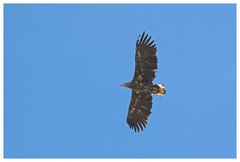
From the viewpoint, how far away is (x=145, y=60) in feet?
58.1

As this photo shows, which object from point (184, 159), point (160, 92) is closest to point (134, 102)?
point (160, 92)

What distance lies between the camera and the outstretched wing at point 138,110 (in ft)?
62.6

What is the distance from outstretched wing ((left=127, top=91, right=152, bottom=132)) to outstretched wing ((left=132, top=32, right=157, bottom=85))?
1146 mm

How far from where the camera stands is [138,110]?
19.4m

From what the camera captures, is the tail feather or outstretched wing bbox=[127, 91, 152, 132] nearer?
the tail feather

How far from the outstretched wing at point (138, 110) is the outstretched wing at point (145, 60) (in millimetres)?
1146

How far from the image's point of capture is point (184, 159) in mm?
14891

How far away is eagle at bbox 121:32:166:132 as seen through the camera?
17.6 m

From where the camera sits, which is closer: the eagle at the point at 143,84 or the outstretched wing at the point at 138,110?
the eagle at the point at 143,84

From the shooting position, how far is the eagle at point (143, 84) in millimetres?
17594

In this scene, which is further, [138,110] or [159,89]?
[138,110]

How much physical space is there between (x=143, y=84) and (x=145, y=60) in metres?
0.93

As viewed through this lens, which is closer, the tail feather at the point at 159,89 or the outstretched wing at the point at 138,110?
the tail feather at the point at 159,89

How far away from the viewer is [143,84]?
18141mm
